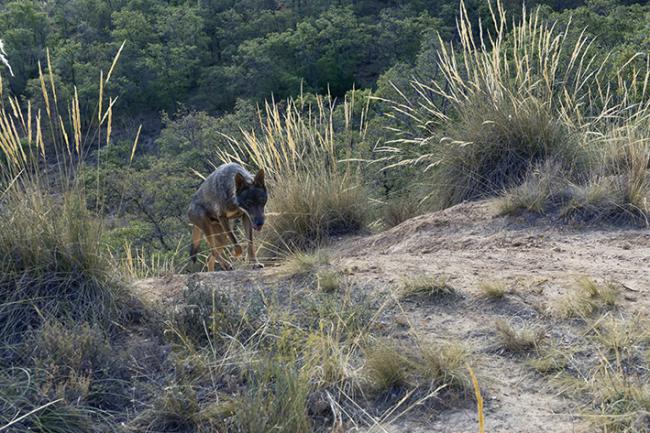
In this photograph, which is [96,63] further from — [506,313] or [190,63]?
[506,313]

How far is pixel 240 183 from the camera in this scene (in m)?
7.96

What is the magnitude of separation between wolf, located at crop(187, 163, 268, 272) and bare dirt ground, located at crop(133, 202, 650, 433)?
2.93 ft

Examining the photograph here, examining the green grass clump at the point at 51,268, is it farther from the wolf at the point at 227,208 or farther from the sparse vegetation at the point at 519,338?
the sparse vegetation at the point at 519,338

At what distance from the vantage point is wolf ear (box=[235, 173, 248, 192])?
7872 mm

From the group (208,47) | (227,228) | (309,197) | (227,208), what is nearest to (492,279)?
(309,197)

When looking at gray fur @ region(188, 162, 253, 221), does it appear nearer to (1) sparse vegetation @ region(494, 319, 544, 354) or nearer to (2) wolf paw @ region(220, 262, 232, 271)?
(2) wolf paw @ region(220, 262, 232, 271)

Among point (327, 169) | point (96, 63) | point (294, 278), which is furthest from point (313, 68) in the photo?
point (294, 278)

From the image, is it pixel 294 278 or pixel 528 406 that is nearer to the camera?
pixel 528 406

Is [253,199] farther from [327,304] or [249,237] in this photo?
[327,304]

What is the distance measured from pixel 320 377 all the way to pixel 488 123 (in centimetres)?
491

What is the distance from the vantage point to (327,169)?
952cm

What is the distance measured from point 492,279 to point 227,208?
10.9 feet

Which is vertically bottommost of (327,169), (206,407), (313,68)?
(313,68)

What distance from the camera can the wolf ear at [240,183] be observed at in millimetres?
7872
